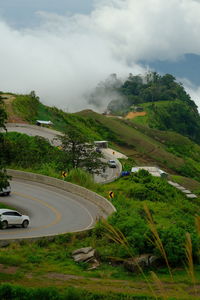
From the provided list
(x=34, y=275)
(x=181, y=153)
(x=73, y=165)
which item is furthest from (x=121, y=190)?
(x=181, y=153)

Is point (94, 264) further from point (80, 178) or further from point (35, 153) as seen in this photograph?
point (35, 153)

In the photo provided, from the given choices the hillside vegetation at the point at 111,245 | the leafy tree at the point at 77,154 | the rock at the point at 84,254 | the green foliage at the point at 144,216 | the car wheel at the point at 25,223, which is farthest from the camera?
the leafy tree at the point at 77,154

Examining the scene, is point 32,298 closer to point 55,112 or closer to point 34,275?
point 34,275

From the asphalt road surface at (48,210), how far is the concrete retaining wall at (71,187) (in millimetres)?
637

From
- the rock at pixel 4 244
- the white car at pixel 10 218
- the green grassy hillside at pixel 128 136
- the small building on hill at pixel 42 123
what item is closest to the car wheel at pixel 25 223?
the white car at pixel 10 218

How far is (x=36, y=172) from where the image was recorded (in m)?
53.6

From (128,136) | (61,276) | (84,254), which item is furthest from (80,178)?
(128,136)

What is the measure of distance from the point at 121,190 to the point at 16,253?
30.6 m

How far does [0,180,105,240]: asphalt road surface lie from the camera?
31.9 meters

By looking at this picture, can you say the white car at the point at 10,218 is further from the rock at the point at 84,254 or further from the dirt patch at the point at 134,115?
the dirt patch at the point at 134,115

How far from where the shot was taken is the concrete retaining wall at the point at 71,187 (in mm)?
40500

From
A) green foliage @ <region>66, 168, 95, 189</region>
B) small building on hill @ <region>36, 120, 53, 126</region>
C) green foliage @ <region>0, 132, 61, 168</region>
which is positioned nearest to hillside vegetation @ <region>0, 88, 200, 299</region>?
green foliage @ <region>66, 168, 95, 189</region>

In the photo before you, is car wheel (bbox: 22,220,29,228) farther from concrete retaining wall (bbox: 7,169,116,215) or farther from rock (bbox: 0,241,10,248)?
concrete retaining wall (bbox: 7,169,116,215)

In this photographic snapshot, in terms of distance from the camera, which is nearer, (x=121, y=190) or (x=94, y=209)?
(x=94, y=209)
